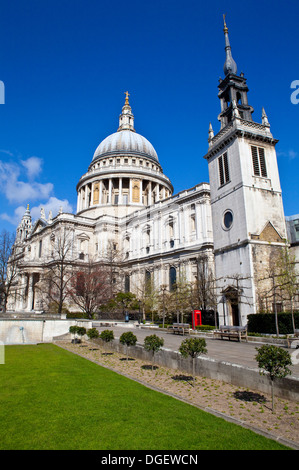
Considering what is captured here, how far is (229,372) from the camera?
371 inches

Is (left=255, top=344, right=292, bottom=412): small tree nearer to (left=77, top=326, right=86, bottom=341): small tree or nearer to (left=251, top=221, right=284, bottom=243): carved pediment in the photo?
(left=77, top=326, right=86, bottom=341): small tree

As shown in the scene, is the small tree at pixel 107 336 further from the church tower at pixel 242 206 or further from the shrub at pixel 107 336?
the church tower at pixel 242 206

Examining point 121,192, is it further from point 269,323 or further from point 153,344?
point 153,344

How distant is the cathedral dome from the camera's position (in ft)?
243

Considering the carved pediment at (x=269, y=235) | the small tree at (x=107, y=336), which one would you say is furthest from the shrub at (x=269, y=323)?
the small tree at (x=107, y=336)

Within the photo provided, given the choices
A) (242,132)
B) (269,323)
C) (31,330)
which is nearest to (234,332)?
(269,323)

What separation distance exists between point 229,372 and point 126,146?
7179 cm

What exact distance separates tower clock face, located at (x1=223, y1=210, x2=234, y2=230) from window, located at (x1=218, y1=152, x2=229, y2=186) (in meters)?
3.15

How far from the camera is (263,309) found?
23.1 m

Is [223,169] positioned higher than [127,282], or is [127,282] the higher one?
[223,169]

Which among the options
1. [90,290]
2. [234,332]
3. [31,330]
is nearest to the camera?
[234,332]
